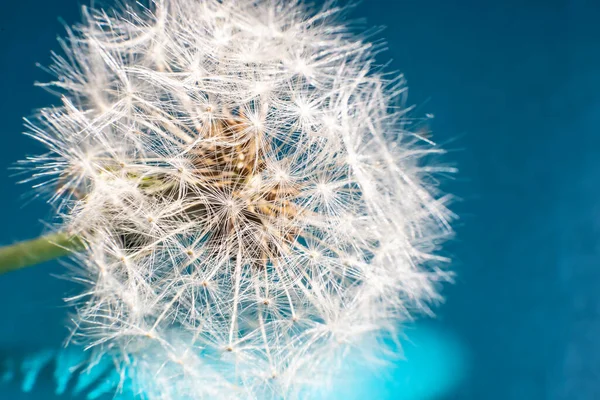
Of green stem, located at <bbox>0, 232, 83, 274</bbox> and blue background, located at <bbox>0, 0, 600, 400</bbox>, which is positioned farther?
blue background, located at <bbox>0, 0, 600, 400</bbox>

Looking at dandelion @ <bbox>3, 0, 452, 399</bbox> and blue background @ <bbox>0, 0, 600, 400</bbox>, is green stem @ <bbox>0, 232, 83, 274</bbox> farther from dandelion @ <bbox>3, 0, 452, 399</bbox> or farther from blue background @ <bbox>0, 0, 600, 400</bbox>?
blue background @ <bbox>0, 0, 600, 400</bbox>

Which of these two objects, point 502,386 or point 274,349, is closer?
point 274,349

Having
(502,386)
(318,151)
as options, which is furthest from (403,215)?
(502,386)

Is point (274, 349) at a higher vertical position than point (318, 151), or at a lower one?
lower

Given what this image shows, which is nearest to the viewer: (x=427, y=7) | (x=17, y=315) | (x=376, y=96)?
(x=376, y=96)

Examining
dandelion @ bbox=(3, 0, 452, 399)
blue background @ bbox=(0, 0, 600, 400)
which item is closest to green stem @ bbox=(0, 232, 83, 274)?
dandelion @ bbox=(3, 0, 452, 399)

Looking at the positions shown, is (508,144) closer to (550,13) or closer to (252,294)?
(550,13)

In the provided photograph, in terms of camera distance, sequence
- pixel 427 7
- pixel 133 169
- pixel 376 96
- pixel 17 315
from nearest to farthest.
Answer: pixel 133 169, pixel 376 96, pixel 17 315, pixel 427 7

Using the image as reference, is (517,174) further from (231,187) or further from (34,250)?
(34,250)
